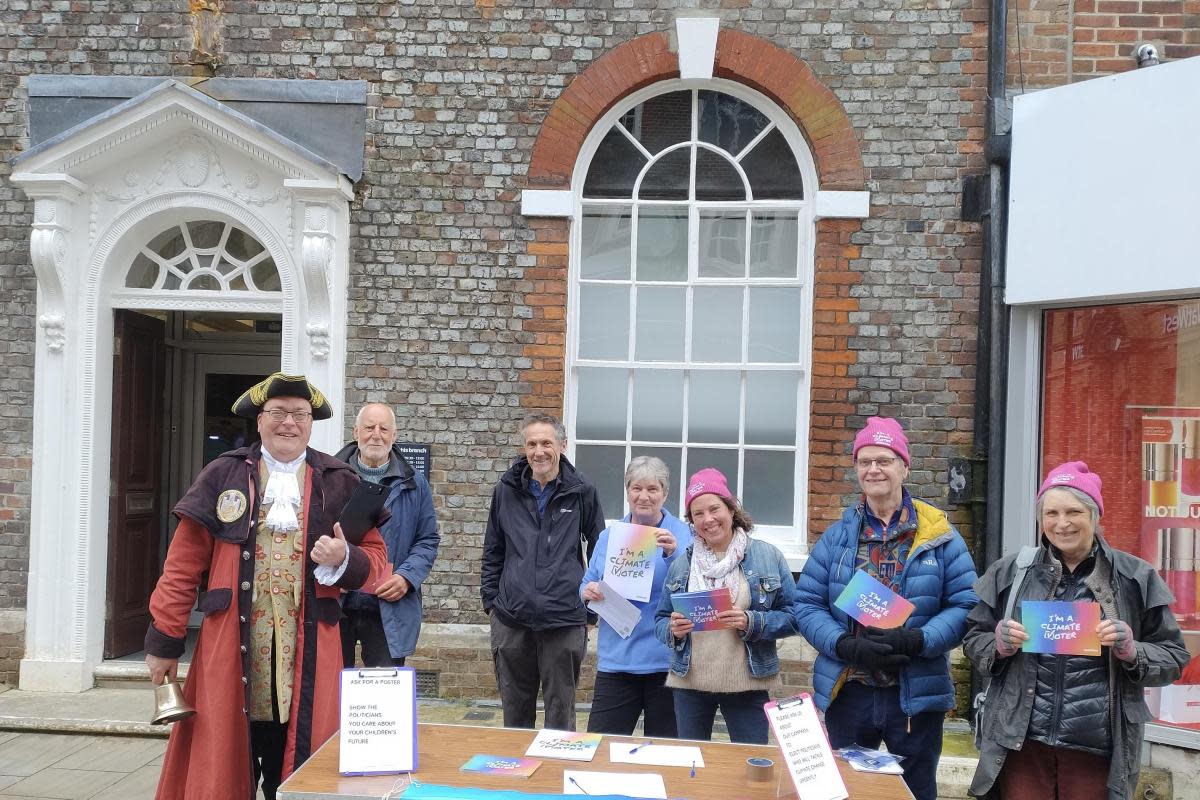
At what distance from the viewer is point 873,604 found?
3.44 meters

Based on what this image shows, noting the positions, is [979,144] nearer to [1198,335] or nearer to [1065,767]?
[1198,335]

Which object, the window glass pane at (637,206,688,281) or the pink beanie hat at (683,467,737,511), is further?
the window glass pane at (637,206,688,281)

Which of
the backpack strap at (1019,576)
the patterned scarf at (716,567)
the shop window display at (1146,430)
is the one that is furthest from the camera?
the shop window display at (1146,430)

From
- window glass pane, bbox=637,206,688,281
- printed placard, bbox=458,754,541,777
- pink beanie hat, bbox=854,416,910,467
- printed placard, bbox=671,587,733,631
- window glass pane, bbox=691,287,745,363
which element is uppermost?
window glass pane, bbox=637,206,688,281

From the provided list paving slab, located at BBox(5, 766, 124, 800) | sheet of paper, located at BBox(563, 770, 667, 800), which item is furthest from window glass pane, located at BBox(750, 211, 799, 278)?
paving slab, located at BBox(5, 766, 124, 800)

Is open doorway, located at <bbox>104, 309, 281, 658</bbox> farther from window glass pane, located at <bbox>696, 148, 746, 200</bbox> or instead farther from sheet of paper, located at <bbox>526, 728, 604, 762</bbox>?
sheet of paper, located at <bbox>526, 728, 604, 762</bbox>

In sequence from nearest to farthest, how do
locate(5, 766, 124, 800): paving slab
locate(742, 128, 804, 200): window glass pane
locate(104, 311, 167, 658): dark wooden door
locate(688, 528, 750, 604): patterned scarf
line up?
locate(688, 528, 750, 604): patterned scarf < locate(5, 766, 124, 800): paving slab < locate(742, 128, 804, 200): window glass pane < locate(104, 311, 167, 658): dark wooden door

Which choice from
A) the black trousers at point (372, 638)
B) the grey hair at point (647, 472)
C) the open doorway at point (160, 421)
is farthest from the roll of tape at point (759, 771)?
the open doorway at point (160, 421)

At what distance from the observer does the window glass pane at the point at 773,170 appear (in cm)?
672

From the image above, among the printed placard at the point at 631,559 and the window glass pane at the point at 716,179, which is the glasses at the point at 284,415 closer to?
the printed placard at the point at 631,559

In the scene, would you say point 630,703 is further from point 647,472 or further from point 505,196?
point 505,196

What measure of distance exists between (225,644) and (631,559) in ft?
5.05

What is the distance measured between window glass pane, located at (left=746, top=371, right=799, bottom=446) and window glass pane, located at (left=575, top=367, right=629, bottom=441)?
2.70ft

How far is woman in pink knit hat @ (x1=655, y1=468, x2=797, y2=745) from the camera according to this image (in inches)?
150
